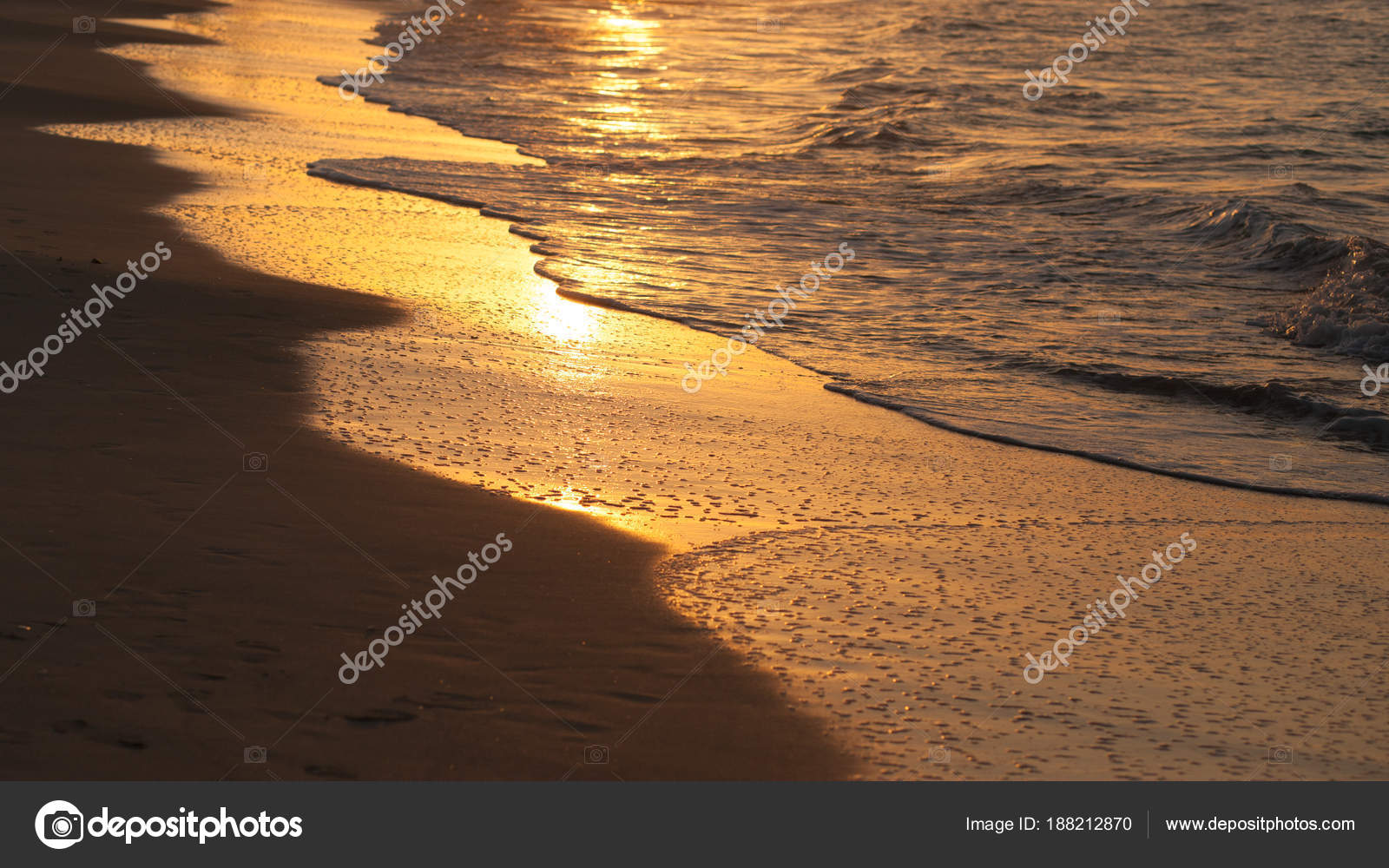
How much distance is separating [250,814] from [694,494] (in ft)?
8.53

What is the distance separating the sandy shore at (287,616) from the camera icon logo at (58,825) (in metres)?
0.10

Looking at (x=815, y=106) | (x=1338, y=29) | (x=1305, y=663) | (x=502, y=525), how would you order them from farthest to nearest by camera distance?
(x=1338, y=29) < (x=815, y=106) < (x=502, y=525) < (x=1305, y=663)

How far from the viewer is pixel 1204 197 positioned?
530 inches

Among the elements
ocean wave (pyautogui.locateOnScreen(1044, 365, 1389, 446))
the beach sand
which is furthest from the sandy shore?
ocean wave (pyautogui.locateOnScreen(1044, 365, 1389, 446))

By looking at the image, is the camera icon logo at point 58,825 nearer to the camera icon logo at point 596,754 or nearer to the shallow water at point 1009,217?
the camera icon logo at point 596,754

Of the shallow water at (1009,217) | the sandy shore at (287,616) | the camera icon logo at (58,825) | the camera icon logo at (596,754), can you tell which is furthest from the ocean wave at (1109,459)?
the camera icon logo at (58,825)

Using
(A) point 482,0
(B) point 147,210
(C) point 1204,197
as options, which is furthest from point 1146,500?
(A) point 482,0

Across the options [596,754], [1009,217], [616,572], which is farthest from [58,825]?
[1009,217]

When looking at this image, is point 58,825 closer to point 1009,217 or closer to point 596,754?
point 596,754

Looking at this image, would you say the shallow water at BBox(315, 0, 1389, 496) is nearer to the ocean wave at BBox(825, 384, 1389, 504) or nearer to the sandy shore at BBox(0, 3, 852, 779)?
the ocean wave at BBox(825, 384, 1389, 504)

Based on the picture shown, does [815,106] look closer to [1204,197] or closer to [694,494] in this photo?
[1204,197]

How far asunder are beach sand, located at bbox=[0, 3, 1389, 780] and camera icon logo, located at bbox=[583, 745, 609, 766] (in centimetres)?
3

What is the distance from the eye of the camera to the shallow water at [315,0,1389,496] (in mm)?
7516

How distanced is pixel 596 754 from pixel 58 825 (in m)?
1.32
